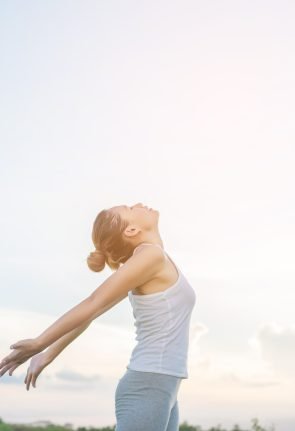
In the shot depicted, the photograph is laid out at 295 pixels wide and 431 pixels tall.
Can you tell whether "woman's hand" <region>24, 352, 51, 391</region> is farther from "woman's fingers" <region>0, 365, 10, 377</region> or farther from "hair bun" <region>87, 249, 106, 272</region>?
"hair bun" <region>87, 249, 106, 272</region>

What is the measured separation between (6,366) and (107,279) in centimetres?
76

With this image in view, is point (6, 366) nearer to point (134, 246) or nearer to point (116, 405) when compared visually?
point (116, 405)

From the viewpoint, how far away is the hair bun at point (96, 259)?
4.75 m

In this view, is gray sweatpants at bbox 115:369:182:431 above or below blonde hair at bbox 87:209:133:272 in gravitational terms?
below

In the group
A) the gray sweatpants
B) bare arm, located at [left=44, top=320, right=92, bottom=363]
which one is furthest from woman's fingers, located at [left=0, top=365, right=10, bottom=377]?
the gray sweatpants

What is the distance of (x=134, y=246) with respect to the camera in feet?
15.5

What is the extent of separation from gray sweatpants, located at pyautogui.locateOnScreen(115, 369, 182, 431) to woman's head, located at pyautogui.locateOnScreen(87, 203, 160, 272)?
0.78 meters

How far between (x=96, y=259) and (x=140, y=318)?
0.51 m

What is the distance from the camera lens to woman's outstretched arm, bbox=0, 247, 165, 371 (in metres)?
4.18

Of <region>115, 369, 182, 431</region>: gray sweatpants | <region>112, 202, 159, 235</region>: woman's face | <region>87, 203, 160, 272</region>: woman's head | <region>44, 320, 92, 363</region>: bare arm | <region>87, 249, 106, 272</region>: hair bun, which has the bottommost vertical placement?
<region>115, 369, 182, 431</region>: gray sweatpants

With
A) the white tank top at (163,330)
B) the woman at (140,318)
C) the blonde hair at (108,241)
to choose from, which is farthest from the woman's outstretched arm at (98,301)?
the blonde hair at (108,241)

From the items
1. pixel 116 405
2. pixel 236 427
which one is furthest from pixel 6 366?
pixel 236 427

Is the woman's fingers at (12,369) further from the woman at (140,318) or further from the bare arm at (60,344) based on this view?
the bare arm at (60,344)

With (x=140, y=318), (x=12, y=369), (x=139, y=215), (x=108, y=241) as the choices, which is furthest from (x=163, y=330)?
(x=12, y=369)
